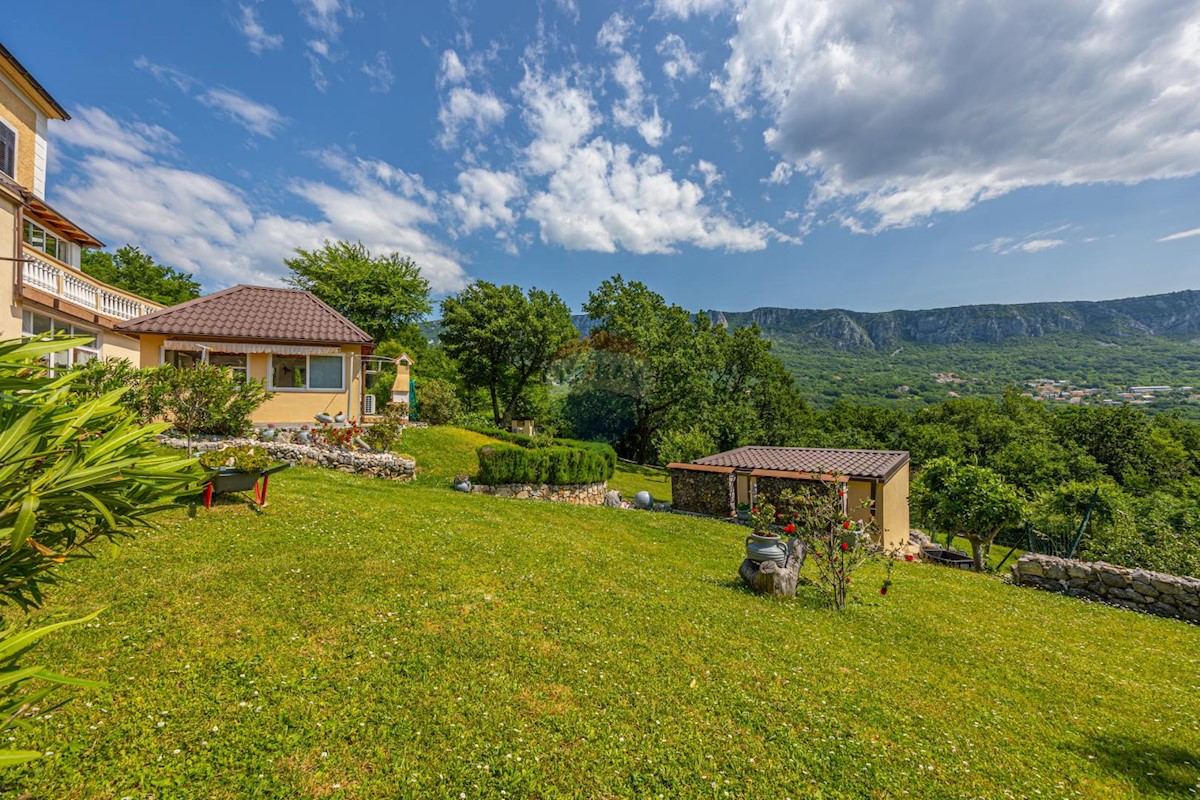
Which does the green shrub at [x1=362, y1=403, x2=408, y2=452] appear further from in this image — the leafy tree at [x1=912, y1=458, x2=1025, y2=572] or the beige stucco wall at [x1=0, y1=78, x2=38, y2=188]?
the leafy tree at [x1=912, y1=458, x2=1025, y2=572]

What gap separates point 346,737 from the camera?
4.24m

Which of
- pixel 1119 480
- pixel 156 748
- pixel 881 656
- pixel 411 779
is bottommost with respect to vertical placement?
pixel 1119 480

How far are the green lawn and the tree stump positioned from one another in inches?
14.2

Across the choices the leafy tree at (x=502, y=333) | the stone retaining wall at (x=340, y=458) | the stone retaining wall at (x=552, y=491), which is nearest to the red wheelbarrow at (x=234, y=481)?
the stone retaining wall at (x=340, y=458)

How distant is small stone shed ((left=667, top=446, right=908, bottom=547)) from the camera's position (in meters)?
19.3

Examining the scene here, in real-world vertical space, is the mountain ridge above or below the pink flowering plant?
above

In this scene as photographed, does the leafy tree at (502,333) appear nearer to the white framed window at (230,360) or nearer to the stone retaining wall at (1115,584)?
the white framed window at (230,360)

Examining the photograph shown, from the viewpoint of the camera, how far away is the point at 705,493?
21.9 meters

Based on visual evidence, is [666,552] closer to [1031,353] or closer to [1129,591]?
[1129,591]

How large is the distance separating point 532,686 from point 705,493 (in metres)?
17.6

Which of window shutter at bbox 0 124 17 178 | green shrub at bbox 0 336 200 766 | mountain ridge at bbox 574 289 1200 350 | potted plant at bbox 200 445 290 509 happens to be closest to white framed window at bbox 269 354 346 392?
window shutter at bbox 0 124 17 178

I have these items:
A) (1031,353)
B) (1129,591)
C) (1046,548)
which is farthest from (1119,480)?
(1031,353)

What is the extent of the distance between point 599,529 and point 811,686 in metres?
8.36

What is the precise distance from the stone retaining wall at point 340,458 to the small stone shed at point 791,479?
12176 millimetres
